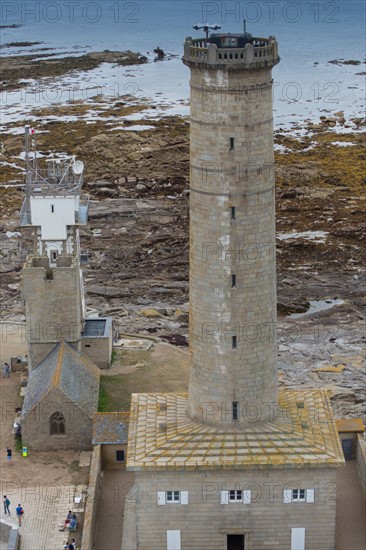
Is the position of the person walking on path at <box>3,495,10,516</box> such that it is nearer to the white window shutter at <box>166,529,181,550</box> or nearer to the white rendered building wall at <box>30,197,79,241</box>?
the white window shutter at <box>166,529,181,550</box>

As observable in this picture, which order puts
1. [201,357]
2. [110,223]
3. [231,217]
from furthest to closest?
1. [110,223]
2. [201,357]
3. [231,217]

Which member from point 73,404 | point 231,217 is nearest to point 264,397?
point 231,217

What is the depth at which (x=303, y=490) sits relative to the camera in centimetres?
3491

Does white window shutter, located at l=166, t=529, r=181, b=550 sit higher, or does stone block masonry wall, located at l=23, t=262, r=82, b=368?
stone block masonry wall, located at l=23, t=262, r=82, b=368

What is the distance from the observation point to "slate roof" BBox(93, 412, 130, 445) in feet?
141

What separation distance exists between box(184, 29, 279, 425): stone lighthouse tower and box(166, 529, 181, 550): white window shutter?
162 inches

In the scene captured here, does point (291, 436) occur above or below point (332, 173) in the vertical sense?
below

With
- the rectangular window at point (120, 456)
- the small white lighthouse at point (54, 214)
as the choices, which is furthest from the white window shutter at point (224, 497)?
the small white lighthouse at point (54, 214)

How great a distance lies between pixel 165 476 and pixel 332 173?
64.5 m

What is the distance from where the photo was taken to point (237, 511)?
115ft

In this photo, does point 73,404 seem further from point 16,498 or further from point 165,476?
point 165,476

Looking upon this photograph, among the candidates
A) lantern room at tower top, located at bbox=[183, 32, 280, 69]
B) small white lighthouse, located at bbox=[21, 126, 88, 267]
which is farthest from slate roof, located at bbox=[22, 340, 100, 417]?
lantern room at tower top, located at bbox=[183, 32, 280, 69]

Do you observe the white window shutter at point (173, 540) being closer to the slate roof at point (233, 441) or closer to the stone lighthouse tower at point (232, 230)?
the slate roof at point (233, 441)

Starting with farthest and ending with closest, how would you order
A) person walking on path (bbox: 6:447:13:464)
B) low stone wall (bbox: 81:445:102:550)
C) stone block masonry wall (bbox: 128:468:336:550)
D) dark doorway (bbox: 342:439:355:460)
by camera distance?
person walking on path (bbox: 6:447:13:464) < dark doorway (bbox: 342:439:355:460) < low stone wall (bbox: 81:445:102:550) < stone block masonry wall (bbox: 128:468:336:550)
